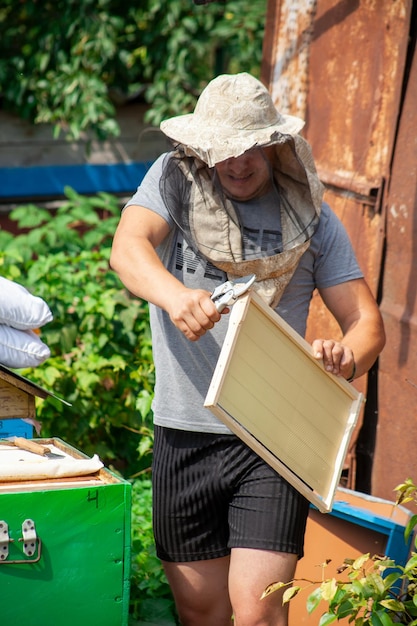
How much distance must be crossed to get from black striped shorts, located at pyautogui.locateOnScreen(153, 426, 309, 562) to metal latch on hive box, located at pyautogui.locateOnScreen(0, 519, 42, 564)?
665mm

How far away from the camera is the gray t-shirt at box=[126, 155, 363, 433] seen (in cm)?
279

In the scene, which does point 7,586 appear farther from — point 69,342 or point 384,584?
point 69,342

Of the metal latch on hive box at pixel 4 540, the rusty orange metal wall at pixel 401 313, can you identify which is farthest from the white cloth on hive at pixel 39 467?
the rusty orange metal wall at pixel 401 313

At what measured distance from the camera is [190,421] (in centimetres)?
279

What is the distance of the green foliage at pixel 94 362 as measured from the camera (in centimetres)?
472

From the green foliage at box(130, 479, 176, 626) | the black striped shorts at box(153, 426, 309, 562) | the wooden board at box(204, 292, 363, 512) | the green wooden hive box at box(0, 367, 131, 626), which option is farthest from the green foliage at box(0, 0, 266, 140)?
the green wooden hive box at box(0, 367, 131, 626)

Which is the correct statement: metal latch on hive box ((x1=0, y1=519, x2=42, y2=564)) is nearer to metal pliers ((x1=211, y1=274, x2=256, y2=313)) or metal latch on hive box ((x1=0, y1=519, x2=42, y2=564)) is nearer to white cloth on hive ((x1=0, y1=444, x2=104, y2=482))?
white cloth on hive ((x1=0, y1=444, x2=104, y2=482))

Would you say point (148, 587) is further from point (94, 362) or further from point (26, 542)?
point (26, 542)

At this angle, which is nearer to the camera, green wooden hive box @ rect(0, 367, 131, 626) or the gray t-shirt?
green wooden hive box @ rect(0, 367, 131, 626)

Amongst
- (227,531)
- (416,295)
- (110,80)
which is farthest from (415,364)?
(110,80)

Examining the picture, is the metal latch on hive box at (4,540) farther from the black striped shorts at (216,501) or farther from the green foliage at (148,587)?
the green foliage at (148,587)

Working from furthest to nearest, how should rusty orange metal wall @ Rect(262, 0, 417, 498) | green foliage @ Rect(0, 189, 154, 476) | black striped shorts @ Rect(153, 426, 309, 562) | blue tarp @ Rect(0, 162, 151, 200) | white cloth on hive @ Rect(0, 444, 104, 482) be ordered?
1. blue tarp @ Rect(0, 162, 151, 200)
2. green foliage @ Rect(0, 189, 154, 476)
3. rusty orange metal wall @ Rect(262, 0, 417, 498)
4. black striped shorts @ Rect(153, 426, 309, 562)
5. white cloth on hive @ Rect(0, 444, 104, 482)

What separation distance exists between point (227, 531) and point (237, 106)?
1.35 m

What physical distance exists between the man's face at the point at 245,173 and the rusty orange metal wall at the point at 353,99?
129cm
